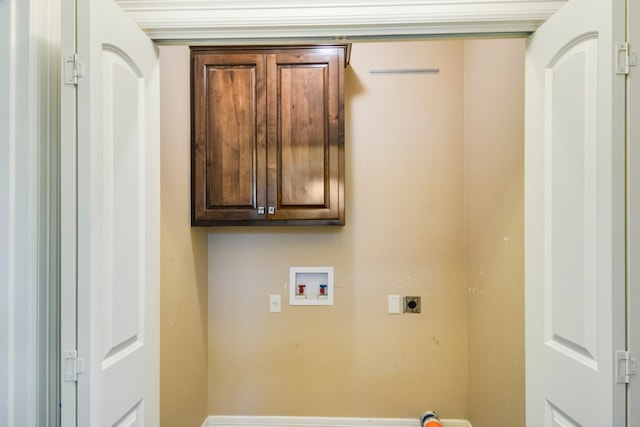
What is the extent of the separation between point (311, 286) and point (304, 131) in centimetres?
101

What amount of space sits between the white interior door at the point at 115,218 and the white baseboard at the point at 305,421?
139 cm

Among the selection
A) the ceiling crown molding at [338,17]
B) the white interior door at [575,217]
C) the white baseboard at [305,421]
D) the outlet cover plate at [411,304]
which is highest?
the ceiling crown molding at [338,17]

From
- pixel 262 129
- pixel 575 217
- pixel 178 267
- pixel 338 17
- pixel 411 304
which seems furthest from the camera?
pixel 411 304

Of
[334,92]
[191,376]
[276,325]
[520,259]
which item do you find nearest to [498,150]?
[520,259]

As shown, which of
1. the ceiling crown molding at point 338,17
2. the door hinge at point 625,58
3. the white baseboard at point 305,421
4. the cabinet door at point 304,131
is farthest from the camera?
the white baseboard at point 305,421

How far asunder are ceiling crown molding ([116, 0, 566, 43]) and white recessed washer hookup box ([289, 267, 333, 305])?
5.28 feet

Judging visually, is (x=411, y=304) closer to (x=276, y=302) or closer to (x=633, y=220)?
(x=276, y=302)

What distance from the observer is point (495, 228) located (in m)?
2.02

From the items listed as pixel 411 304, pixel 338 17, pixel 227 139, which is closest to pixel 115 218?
pixel 338 17

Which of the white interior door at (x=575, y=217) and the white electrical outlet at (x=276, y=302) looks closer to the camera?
the white interior door at (x=575, y=217)

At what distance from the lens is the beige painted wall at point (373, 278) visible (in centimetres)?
248

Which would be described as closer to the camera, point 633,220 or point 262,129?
point 633,220

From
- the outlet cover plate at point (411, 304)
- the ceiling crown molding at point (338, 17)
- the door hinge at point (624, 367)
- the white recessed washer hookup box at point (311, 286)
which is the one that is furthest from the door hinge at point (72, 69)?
the outlet cover plate at point (411, 304)

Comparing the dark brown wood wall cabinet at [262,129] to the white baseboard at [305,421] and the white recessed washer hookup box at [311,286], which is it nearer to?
the white recessed washer hookup box at [311,286]
